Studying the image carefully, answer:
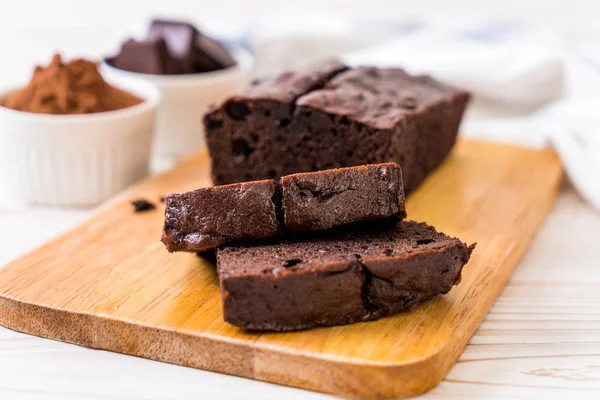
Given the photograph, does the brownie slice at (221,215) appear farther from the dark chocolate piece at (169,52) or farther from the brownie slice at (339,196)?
the dark chocolate piece at (169,52)

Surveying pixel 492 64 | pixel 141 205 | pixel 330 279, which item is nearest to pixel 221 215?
pixel 330 279

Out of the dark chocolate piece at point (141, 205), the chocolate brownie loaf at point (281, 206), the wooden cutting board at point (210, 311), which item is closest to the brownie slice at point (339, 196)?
the chocolate brownie loaf at point (281, 206)

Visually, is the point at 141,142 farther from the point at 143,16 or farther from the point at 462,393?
the point at 143,16

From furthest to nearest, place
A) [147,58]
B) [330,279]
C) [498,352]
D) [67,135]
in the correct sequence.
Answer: [147,58] < [67,135] < [498,352] < [330,279]

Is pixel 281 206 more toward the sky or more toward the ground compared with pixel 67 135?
more toward the sky

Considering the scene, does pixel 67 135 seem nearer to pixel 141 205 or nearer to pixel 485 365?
pixel 141 205

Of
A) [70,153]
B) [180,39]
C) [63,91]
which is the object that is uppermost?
[180,39]
